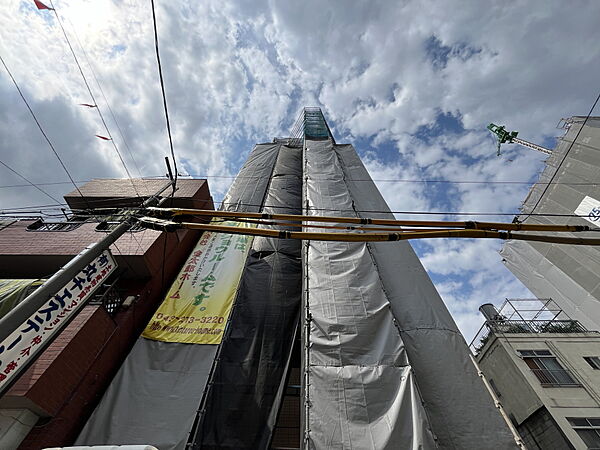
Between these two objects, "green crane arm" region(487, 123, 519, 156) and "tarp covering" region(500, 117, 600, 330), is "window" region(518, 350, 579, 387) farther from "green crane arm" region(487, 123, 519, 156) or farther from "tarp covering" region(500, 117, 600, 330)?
"green crane arm" region(487, 123, 519, 156)

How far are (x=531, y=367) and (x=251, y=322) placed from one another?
13.3 meters

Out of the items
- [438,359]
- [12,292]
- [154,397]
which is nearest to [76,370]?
[154,397]

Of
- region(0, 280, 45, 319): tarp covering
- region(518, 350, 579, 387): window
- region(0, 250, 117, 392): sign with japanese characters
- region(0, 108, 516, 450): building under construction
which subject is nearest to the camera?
region(0, 250, 117, 392): sign with japanese characters

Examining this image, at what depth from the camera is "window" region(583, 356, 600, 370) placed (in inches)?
491

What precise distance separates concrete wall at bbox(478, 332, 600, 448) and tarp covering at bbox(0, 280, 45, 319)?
18051 mm

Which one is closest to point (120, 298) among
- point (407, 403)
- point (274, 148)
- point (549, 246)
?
point (407, 403)

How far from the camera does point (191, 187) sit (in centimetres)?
1320

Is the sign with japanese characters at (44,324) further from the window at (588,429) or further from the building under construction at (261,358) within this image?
the window at (588,429)

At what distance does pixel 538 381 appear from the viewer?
11.9 m

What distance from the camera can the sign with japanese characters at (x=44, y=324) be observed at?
3.24 meters

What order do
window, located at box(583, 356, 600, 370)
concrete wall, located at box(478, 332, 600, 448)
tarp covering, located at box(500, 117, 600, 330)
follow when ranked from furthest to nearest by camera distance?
tarp covering, located at box(500, 117, 600, 330)
window, located at box(583, 356, 600, 370)
concrete wall, located at box(478, 332, 600, 448)

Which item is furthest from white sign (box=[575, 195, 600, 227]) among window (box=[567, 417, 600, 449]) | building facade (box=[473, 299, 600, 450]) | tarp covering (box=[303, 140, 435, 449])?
tarp covering (box=[303, 140, 435, 449])

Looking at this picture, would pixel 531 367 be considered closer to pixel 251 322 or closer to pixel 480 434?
pixel 480 434

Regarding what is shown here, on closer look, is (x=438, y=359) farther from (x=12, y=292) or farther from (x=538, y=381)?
(x=12, y=292)
